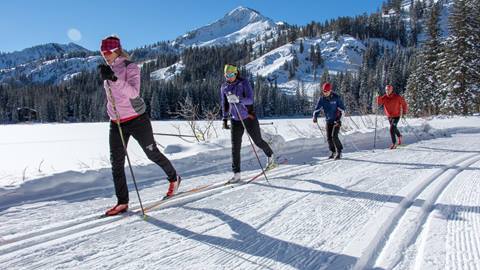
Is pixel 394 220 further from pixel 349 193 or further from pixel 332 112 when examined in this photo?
pixel 332 112

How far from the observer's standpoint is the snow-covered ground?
3084mm

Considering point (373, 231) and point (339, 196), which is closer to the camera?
point (373, 231)

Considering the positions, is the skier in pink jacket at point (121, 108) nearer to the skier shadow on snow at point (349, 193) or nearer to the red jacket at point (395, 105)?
the skier shadow on snow at point (349, 193)

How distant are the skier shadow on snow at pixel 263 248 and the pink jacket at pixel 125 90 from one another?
4.41 ft

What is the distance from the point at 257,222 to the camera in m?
4.02

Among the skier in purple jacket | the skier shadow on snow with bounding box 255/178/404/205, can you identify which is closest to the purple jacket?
the skier in purple jacket

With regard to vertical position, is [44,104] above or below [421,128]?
above

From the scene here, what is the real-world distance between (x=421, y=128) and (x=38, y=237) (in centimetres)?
1552

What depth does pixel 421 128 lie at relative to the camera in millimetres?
15797

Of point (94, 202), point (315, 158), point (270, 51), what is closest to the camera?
point (94, 202)

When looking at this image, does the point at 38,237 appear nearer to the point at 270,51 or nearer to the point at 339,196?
the point at 339,196

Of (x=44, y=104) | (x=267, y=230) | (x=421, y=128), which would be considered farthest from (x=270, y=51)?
(x=267, y=230)

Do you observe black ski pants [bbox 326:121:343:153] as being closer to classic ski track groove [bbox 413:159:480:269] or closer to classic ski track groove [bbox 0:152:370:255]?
classic ski track groove [bbox 413:159:480:269]

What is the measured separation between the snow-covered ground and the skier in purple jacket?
64 cm
